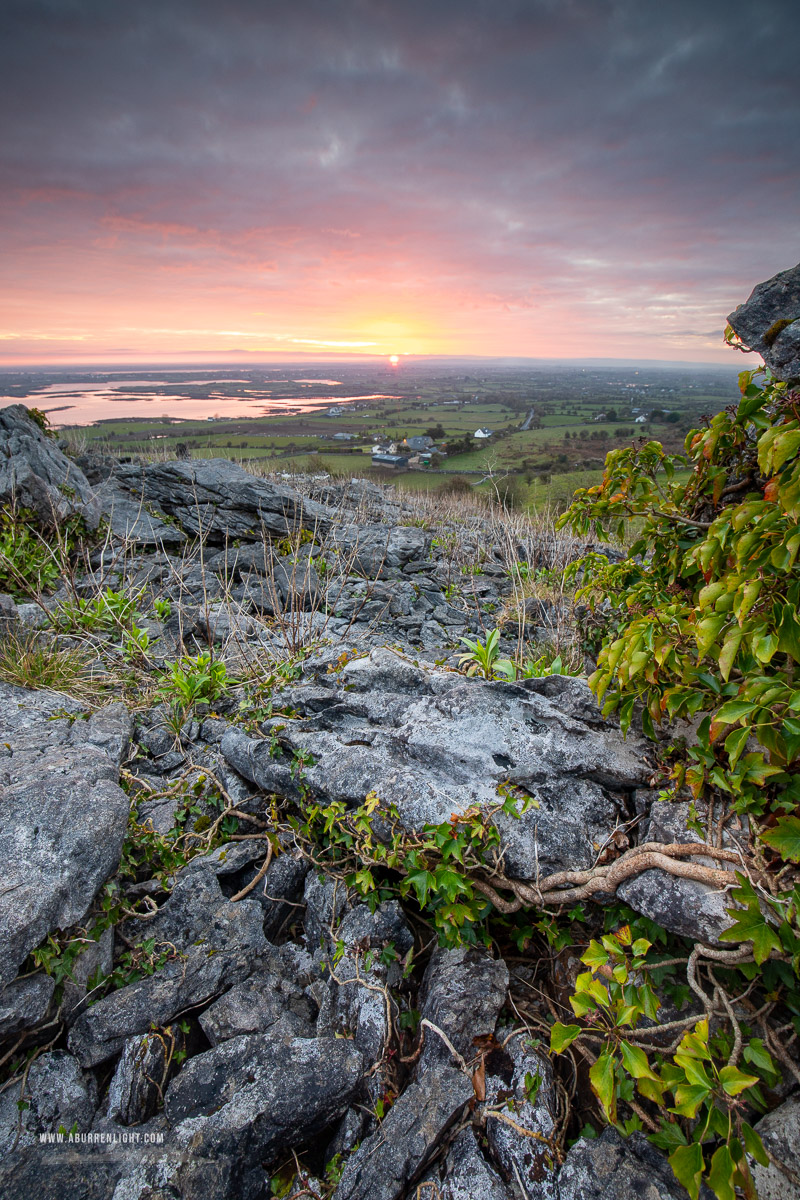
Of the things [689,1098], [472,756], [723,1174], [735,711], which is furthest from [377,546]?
[723,1174]

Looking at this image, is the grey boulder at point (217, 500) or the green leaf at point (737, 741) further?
the grey boulder at point (217, 500)

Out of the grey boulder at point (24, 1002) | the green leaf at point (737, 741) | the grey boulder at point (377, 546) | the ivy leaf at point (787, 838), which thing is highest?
→ the green leaf at point (737, 741)

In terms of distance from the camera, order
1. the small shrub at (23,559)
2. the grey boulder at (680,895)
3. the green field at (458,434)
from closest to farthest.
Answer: the grey boulder at (680,895), the small shrub at (23,559), the green field at (458,434)

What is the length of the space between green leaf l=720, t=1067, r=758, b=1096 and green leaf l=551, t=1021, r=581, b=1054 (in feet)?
1.47

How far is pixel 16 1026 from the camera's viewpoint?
2373 mm

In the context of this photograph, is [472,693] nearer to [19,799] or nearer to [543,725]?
[543,725]

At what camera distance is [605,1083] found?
1.79 m

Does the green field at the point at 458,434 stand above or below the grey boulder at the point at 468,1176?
above

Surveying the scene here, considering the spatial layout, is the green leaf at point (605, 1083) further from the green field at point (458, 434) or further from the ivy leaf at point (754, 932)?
the green field at point (458, 434)

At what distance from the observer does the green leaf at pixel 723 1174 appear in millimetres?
1480

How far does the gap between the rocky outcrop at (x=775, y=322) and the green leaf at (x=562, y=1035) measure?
10.6ft

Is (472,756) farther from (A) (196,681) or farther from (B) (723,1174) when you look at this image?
(A) (196,681)

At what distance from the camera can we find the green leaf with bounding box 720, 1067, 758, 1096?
1.55 meters

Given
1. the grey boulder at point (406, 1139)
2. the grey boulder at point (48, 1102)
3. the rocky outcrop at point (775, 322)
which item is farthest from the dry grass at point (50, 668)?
the rocky outcrop at point (775, 322)
